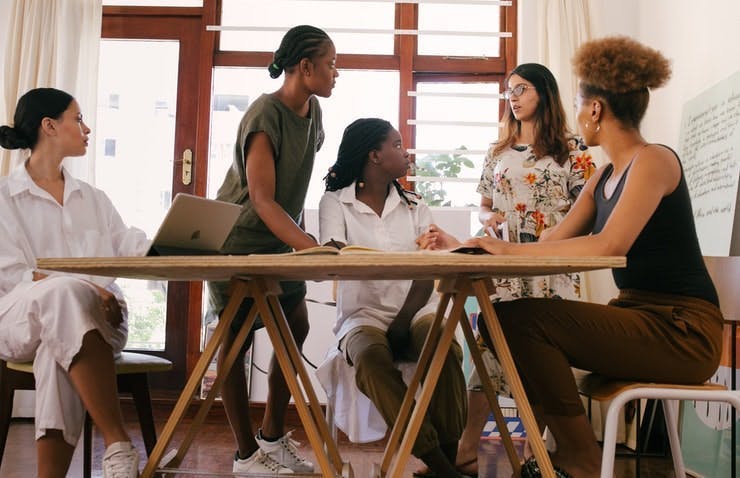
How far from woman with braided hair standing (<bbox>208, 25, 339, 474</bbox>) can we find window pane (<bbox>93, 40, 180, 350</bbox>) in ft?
6.56

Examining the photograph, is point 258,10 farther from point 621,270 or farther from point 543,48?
point 621,270

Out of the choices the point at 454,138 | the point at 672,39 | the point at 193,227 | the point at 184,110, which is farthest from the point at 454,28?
the point at 193,227

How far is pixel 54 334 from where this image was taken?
1983 millimetres

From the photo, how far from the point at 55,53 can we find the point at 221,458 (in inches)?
91.9

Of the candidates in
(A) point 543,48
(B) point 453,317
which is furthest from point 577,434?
(A) point 543,48

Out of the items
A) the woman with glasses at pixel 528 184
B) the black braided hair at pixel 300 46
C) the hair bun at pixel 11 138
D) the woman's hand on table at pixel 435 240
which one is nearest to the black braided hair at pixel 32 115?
the hair bun at pixel 11 138

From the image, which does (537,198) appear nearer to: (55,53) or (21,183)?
(21,183)

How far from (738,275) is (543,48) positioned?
188cm

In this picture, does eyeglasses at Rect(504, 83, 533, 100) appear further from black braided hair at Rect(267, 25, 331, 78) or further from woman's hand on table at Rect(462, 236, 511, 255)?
woman's hand on table at Rect(462, 236, 511, 255)

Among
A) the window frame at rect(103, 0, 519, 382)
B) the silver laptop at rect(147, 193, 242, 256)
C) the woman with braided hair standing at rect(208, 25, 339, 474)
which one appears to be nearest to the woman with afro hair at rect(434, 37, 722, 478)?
the silver laptop at rect(147, 193, 242, 256)

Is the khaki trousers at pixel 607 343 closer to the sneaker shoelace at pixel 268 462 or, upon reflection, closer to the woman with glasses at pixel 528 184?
the woman with glasses at pixel 528 184

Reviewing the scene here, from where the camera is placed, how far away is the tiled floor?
289 cm

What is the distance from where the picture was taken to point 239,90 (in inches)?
172

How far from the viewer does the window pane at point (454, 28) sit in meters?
4.35
